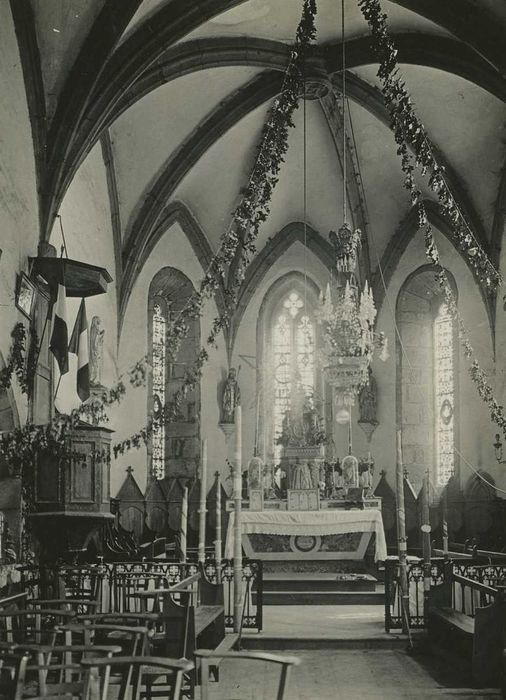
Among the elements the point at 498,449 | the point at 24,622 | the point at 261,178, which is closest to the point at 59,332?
the point at 261,178

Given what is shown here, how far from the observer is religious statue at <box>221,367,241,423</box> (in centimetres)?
1791

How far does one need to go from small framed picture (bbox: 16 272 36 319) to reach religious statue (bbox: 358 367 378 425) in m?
8.00

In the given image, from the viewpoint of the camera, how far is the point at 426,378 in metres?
17.9

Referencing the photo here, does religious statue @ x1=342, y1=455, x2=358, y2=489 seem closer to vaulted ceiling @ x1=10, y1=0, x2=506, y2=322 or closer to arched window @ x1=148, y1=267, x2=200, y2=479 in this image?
arched window @ x1=148, y1=267, x2=200, y2=479

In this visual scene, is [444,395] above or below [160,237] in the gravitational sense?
below

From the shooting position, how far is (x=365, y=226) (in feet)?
57.7

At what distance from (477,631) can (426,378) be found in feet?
34.8

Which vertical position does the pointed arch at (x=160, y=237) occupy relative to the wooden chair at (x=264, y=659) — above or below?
above

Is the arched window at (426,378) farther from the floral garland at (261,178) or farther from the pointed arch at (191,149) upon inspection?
the floral garland at (261,178)

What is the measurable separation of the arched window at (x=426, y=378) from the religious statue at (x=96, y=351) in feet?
18.7

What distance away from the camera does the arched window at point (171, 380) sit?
17.4 metres

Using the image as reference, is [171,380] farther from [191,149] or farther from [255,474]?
[191,149]

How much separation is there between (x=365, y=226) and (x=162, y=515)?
6488 mm

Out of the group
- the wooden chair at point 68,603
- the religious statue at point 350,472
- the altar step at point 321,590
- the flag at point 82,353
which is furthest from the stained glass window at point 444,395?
the wooden chair at point 68,603
